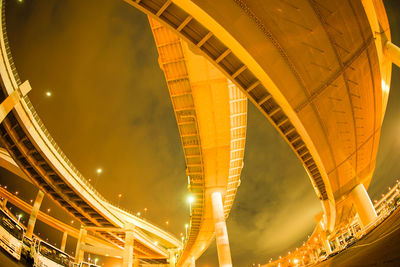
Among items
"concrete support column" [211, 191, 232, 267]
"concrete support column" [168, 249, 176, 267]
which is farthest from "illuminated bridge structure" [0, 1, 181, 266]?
"concrete support column" [168, 249, 176, 267]

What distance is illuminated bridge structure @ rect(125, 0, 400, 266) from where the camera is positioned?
9648 millimetres

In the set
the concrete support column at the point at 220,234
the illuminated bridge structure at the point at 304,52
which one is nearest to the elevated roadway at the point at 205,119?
the concrete support column at the point at 220,234

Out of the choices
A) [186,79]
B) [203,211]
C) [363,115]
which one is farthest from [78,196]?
[363,115]

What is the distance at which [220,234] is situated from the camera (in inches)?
845

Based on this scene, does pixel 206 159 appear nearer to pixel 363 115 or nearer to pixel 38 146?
pixel 363 115

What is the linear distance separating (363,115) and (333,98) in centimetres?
438

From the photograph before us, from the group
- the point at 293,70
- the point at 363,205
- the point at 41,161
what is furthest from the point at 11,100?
the point at 363,205

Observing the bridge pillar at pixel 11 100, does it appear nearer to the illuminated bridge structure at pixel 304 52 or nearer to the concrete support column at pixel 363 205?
the illuminated bridge structure at pixel 304 52

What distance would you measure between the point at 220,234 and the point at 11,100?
22031 millimetres

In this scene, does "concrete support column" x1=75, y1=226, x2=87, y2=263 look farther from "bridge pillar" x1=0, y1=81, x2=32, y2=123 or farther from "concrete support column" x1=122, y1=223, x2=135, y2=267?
"bridge pillar" x1=0, y1=81, x2=32, y2=123

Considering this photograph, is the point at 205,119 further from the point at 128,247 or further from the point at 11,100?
the point at 128,247

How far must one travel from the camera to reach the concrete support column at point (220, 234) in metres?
20.1

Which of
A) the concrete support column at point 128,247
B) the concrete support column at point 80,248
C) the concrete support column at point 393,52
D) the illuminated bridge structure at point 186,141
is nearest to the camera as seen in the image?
the concrete support column at point 393,52

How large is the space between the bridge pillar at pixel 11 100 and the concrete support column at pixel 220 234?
65.3ft
